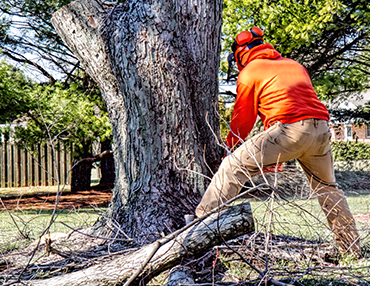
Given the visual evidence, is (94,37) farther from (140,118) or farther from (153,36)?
(140,118)

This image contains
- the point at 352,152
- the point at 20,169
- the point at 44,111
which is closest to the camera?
the point at 44,111

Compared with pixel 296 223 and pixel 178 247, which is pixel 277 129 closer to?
pixel 296 223

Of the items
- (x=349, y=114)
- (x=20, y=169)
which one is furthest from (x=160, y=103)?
(x=20, y=169)

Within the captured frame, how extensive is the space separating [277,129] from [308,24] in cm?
755

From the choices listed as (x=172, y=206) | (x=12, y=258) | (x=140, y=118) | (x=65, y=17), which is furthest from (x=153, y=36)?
(x=12, y=258)

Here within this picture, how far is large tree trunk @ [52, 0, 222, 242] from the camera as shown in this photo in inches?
138

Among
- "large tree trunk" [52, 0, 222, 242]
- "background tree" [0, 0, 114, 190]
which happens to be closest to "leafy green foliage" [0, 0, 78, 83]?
"background tree" [0, 0, 114, 190]

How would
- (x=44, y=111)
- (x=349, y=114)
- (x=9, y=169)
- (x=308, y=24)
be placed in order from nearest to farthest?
1. (x=44, y=111)
2. (x=308, y=24)
3. (x=349, y=114)
4. (x=9, y=169)

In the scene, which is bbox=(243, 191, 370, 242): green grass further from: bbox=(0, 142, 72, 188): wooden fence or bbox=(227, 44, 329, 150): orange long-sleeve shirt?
bbox=(0, 142, 72, 188): wooden fence

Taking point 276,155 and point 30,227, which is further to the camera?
point 30,227

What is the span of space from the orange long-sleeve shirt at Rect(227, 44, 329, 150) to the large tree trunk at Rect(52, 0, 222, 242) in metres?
0.39

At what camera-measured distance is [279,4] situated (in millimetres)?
10648

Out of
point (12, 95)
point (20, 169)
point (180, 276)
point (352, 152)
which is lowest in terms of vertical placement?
point (20, 169)

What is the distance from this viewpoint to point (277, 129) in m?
3.16
